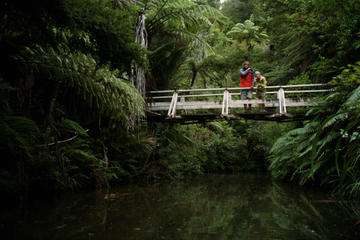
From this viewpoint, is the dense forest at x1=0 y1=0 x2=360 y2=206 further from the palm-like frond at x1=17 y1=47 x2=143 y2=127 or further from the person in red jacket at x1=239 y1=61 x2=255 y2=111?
the person in red jacket at x1=239 y1=61 x2=255 y2=111

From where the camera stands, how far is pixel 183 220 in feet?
10.3

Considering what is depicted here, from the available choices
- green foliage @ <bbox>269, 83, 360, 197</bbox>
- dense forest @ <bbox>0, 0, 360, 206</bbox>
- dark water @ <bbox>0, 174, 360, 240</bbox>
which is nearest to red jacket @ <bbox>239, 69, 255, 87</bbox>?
dense forest @ <bbox>0, 0, 360, 206</bbox>

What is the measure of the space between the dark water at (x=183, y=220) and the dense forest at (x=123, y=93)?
44cm

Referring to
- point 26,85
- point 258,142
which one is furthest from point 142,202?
point 258,142

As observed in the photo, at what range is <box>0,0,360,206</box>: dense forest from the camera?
259 cm

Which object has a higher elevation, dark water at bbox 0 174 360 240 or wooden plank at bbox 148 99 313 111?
wooden plank at bbox 148 99 313 111

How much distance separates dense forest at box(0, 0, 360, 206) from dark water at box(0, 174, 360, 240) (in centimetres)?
44

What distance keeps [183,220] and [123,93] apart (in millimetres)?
3313

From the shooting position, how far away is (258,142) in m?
15.0

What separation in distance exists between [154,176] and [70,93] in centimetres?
318

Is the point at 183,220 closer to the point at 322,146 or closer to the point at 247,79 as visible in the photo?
the point at 322,146

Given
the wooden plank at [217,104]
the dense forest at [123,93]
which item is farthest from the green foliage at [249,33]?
the wooden plank at [217,104]

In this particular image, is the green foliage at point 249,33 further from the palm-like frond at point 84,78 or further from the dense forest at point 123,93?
the palm-like frond at point 84,78

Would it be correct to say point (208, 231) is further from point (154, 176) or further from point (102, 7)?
point (154, 176)
